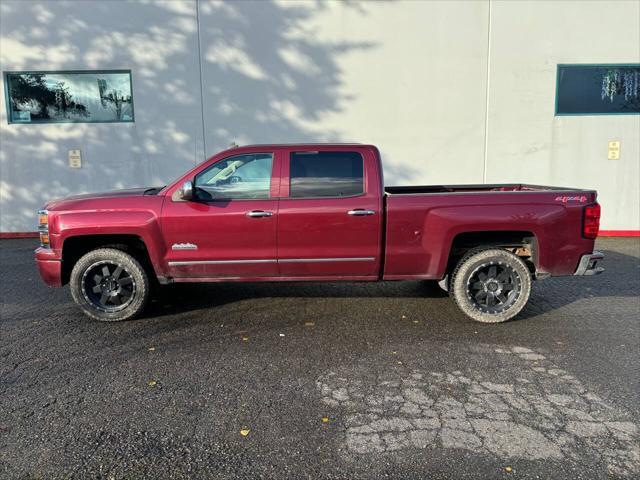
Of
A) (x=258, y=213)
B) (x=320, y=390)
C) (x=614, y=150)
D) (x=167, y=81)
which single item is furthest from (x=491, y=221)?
(x=167, y=81)

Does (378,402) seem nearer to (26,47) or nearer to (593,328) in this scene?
(593,328)

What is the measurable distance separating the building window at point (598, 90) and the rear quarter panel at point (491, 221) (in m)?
6.84

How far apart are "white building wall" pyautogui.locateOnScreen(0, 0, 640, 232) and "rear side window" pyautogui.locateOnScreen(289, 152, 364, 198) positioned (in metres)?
5.72

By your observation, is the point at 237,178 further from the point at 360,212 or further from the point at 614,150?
the point at 614,150

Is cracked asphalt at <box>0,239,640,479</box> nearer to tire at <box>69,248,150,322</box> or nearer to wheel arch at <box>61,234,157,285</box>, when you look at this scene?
tire at <box>69,248,150,322</box>

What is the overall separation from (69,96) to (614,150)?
12.4 metres

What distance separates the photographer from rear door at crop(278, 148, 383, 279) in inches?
196

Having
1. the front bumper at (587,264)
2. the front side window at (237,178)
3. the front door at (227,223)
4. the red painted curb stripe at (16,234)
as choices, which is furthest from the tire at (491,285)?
the red painted curb stripe at (16,234)

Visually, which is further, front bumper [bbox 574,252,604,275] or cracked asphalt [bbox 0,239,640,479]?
front bumper [bbox 574,252,604,275]

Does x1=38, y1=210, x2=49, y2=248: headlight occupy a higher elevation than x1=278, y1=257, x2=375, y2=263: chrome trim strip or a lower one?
higher

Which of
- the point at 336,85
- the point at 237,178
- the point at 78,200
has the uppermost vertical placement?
the point at 336,85

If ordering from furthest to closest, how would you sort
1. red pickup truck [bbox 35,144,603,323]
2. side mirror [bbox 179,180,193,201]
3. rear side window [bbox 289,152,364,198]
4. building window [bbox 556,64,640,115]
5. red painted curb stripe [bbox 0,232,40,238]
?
1. red painted curb stripe [bbox 0,232,40,238]
2. building window [bbox 556,64,640,115]
3. rear side window [bbox 289,152,364,198]
4. red pickup truck [bbox 35,144,603,323]
5. side mirror [bbox 179,180,193,201]

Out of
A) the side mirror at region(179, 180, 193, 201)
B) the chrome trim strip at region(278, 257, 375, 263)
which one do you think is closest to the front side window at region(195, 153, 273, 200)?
the side mirror at region(179, 180, 193, 201)

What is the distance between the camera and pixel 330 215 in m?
4.97
